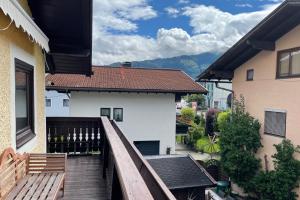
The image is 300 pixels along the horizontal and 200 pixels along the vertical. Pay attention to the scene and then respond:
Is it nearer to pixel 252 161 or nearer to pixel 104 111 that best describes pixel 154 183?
pixel 252 161

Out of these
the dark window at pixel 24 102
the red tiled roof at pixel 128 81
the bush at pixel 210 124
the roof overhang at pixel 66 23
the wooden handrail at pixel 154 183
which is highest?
the roof overhang at pixel 66 23

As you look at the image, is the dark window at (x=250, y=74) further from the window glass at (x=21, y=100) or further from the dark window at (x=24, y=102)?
the window glass at (x=21, y=100)

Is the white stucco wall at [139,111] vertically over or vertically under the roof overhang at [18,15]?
under

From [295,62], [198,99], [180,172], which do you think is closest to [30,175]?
[180,172]

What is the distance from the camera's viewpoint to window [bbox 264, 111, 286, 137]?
917 centimetres

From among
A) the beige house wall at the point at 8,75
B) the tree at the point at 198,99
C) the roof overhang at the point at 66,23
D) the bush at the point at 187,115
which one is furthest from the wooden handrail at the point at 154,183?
the tree at the point at 198,99

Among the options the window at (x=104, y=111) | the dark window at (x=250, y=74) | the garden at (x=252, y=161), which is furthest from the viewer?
the window at (x=104, y=111)

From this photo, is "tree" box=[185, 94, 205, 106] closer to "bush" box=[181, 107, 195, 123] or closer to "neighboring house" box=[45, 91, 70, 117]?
"bush" box=[181, 107, 195, 123]

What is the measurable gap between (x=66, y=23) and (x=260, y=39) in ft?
22.7

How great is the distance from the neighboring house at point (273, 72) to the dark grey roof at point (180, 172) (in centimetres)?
250

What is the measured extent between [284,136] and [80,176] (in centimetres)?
698

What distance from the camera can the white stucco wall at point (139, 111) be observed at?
47.0 ft

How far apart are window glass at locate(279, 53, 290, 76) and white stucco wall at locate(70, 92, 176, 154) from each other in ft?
23.6

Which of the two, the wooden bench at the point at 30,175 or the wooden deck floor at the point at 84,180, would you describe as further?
the wooden deck floor at the point at 84,180
